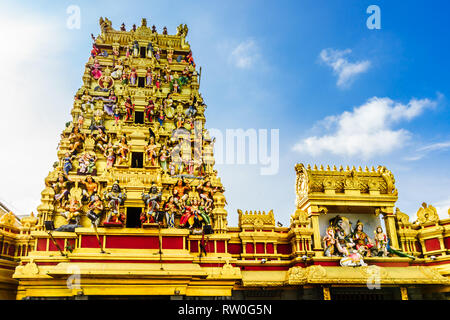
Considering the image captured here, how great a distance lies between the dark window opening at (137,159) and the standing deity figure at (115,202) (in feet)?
11.8

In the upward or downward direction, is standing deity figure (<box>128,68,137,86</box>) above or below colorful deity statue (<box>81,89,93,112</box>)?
above

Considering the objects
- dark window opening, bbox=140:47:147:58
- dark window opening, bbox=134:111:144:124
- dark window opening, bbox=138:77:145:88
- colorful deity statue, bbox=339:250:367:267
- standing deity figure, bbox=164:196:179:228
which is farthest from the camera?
dark window opening, bbox=140:47:147:58

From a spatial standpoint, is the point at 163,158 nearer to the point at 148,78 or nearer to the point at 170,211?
the point at 170,211

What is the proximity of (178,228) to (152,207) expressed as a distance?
2.25m

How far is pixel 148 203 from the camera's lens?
1967 cm

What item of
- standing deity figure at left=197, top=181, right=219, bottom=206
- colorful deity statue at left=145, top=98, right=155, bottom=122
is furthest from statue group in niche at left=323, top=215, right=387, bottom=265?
colorful deity statue at left=145, top=98, right=155, bottom=122

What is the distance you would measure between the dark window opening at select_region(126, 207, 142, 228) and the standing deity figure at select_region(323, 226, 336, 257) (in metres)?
11.3

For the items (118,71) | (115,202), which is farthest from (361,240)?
(118,71)

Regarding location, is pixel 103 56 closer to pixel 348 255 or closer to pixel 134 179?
pixel 134 179

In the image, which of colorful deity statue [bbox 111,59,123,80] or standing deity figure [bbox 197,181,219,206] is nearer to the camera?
standing deity figure [bbox 197,181,219,206]

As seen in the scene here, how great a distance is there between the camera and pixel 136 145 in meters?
23.7

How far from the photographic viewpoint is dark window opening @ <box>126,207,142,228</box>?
21.3 meters

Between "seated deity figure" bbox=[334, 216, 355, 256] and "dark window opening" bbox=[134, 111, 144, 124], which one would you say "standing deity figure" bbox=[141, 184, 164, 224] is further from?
"seated deity figure" bbox=[334, 216, 355, 256]
